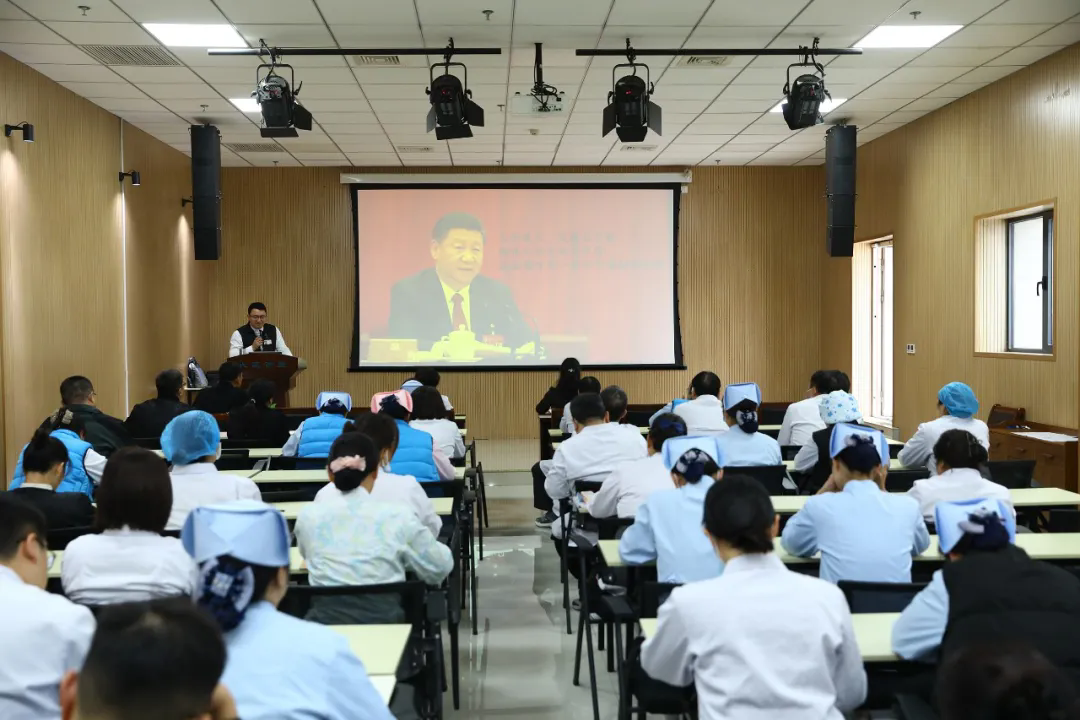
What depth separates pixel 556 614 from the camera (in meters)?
5.24

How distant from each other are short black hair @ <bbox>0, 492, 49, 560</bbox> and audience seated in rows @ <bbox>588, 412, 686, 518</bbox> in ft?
8.02

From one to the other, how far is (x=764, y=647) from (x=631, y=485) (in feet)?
7.09

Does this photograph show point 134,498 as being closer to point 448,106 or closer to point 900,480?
point 900,480

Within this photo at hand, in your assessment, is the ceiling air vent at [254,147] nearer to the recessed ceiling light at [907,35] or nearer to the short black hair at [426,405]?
the short black hair at [426,405]

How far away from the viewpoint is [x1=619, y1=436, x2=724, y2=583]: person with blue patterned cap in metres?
3.29

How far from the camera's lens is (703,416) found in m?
6.41

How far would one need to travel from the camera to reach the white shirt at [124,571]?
104 inches

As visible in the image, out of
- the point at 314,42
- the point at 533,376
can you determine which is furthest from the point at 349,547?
the point at 533,376

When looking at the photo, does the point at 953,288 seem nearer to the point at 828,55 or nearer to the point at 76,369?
the point at 828,55

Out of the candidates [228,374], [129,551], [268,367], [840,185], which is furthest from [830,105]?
[129,551]

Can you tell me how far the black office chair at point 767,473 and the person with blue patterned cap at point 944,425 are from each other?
0.94 metres

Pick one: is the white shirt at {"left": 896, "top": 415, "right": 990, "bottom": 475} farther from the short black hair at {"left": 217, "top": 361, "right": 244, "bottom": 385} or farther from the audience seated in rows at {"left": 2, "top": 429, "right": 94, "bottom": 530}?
the short black hair at {"left": 217, "top": 361, "right": 244, "bottom": 385}

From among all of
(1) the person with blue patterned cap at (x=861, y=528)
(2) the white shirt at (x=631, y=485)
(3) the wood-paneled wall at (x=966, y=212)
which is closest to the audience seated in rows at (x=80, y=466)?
(2) the white shirt at (x=631, y=485)

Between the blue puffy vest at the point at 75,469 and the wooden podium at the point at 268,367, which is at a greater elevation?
the wooden podium at the point at 268,367
